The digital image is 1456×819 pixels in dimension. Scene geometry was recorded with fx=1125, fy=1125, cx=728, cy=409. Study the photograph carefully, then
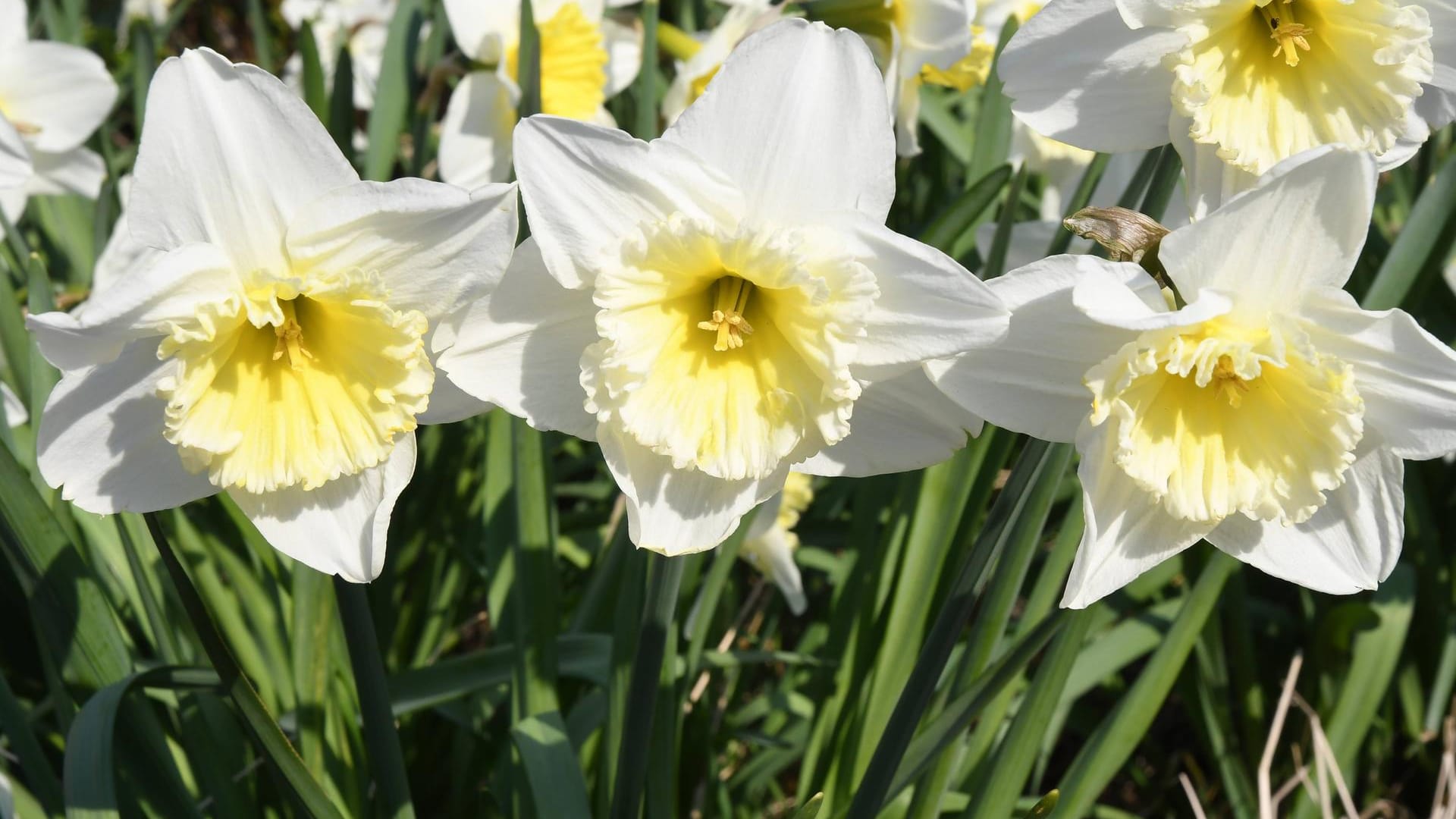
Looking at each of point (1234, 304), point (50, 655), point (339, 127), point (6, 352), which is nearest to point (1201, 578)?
point (1234, 304)

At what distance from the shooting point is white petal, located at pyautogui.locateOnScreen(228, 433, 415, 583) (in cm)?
114

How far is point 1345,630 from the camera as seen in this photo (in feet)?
7.61

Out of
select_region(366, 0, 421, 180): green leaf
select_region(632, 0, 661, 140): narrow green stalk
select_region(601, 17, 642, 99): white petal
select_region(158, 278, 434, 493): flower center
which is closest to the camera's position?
select_region(158, 278, 434, 493): flower center

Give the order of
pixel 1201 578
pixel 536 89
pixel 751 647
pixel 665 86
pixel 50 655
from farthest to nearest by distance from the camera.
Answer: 1. pixel 665 86
2. pixel 751 647
3. pixel 536 89
4. pixel 1201 578
5. pixel 50 655

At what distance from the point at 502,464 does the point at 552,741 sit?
19.6 inches

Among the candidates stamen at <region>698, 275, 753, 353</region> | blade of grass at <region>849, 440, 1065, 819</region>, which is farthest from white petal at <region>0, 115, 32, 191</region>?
blade of grass at <region>849, 440, 1065, 819</region>

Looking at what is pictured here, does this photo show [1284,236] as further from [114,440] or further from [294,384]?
[114,440]

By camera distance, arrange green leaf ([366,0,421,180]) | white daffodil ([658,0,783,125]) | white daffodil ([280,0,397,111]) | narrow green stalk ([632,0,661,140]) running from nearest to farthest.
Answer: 1. narrow green stalk ([632,0,661,140])
2. white daffodil ([658,0,783,125])
3. green leaf ([366,0,421,180])
4. white daffodil ([280,0,397,111])

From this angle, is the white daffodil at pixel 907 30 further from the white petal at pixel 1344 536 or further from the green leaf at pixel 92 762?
the green leaf at pixel 92 762

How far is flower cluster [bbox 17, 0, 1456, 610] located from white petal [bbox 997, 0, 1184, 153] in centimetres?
3

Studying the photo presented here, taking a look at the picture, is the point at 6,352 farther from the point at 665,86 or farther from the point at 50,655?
the point at 665,86

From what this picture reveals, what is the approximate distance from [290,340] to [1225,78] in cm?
108

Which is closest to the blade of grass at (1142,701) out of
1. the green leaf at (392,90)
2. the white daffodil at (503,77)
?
the white daffodil at (503,77)

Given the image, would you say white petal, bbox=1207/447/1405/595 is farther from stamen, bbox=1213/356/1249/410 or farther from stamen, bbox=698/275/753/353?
stamen, bbox=698/275/753/353
